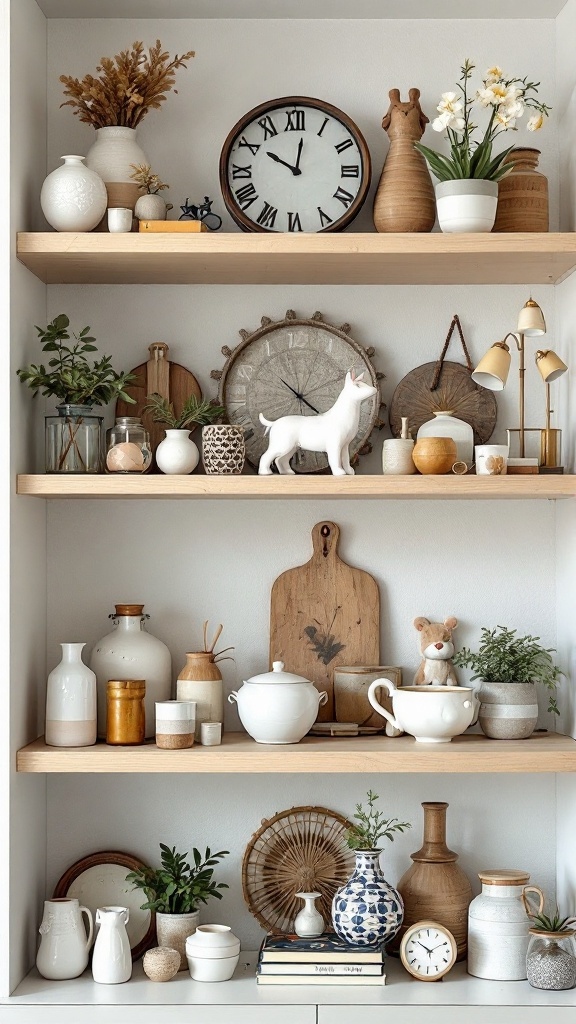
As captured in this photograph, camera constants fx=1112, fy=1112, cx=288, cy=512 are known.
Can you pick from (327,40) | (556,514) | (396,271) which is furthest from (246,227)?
(556,514)

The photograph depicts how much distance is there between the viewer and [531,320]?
2213mm

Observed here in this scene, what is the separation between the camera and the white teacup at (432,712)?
2189 millimetres

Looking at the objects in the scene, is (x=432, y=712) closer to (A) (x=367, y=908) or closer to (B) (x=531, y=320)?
(A) (x=367, y=908)

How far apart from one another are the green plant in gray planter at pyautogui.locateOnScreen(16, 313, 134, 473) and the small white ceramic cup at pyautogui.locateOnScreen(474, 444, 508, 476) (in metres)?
0.72

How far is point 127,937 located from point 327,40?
6.39 feet

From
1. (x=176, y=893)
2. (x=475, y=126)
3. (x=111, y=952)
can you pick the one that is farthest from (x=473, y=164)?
(x=111, y=952)

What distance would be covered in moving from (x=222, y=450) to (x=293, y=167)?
66 centimetres

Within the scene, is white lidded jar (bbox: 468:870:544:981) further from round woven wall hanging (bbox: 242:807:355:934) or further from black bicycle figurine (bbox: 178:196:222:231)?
black bicycle figurine (bbox: 178:196:222:231)

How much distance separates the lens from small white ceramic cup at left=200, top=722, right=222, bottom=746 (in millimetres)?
2203

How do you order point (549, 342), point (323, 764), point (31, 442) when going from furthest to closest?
1. point (549, 342)
2. point (31, 442)
3. point (323, 764)

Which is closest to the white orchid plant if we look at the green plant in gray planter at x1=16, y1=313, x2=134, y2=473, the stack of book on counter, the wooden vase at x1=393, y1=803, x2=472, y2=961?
the green plant in gray planter at x1=16, y1=313, x2=134, y2=473

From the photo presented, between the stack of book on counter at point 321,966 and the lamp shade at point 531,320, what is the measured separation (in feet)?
4.10

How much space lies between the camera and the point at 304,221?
2.39 m

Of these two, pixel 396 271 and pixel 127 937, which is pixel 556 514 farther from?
pixel 127 937
